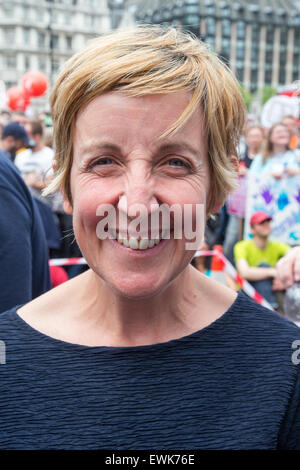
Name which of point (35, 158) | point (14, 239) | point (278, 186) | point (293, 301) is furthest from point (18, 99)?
point (14, 239)

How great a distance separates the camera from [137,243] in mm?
1055

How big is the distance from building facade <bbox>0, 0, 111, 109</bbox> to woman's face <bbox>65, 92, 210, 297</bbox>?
2874 inches

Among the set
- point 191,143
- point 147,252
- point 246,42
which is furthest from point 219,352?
point 246,42

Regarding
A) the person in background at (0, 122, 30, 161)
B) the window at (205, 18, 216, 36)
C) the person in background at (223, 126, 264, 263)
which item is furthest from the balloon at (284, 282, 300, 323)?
the window at (205, 18, 216, 36)

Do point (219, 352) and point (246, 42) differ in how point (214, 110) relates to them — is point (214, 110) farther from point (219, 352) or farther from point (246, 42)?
point (246, 42)

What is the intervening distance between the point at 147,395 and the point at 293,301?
179 cm

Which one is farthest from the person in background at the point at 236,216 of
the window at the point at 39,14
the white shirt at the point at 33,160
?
the window at the point at 39,14

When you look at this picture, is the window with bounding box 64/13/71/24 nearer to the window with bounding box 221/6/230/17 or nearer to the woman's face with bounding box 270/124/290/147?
the window with bounding box 221/6/230/17

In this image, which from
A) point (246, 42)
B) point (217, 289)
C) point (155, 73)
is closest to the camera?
Answer: point (155, 73)

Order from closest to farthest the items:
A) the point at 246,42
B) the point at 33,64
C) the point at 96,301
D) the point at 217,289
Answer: the point at 96,301 → the point at 217,289 → the point at 33,64 → the point at 246,42

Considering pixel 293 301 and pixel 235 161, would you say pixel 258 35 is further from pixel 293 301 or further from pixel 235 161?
pixel 235 161

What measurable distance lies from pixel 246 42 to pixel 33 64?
3930 cm

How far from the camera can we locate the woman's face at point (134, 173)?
1.01 metres

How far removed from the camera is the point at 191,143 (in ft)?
3.46
